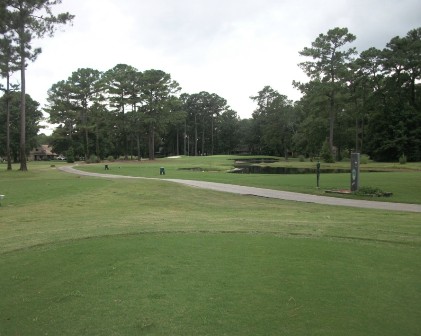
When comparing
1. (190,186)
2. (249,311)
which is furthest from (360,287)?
(190,186)

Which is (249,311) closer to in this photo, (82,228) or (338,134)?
(82,228)

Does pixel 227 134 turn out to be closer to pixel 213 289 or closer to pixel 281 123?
pixel 281 123

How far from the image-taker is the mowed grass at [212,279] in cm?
371

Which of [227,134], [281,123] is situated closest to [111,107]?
[281,123]

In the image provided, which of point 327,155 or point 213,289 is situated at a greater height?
point 327,155

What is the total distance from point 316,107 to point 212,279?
5761 cm

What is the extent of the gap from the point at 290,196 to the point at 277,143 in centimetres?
7337

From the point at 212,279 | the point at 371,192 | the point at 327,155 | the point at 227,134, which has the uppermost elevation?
the point at 227,134

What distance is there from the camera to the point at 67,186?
72.3 feet

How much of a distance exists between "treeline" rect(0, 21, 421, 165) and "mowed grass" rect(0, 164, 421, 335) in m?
45.2

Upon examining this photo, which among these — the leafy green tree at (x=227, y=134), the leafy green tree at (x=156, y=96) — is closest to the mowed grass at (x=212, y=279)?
the leafy green tree at (x=156, y=96)

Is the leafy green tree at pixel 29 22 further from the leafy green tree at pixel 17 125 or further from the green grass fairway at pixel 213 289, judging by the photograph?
the leafy green tree at pixel 17 125

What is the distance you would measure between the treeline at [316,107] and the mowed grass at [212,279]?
45.2 m

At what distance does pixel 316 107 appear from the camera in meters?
59.2
